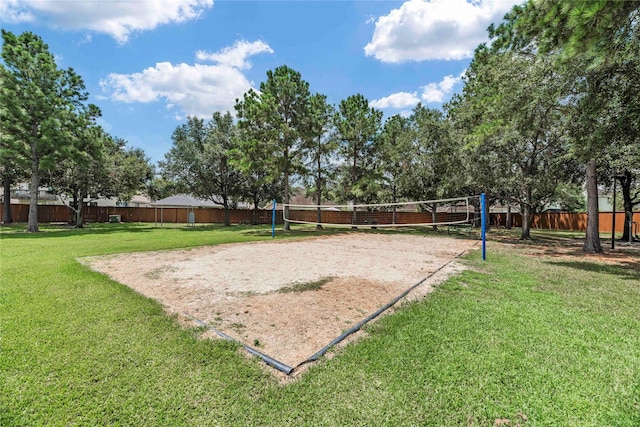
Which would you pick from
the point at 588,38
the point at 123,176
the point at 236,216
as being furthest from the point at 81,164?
the point at 588,38

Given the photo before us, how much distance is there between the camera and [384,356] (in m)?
2.54

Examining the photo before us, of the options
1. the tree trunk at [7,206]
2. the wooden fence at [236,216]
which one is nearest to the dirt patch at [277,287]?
the wooden fence at [236,216]

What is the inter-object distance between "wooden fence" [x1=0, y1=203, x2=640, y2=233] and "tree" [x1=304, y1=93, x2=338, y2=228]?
21.3 ft

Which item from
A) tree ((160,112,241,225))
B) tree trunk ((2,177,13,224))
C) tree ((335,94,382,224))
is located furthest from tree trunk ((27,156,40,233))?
tree ((335,94,382,224))

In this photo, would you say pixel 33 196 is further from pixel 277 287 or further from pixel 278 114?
pixel 277 287

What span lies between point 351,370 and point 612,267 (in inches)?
329

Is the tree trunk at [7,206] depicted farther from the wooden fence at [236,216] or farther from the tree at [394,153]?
the tree at [394,153]

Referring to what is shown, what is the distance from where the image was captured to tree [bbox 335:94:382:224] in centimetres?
1900

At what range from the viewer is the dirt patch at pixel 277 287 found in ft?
10.2

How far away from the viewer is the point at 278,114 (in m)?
16.3

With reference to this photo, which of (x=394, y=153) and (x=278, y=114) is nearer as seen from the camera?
(x=278, y=114)

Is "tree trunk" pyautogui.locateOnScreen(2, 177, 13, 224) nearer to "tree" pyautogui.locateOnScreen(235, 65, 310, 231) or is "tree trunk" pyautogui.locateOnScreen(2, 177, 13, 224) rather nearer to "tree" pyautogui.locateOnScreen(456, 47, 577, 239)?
"tree" pyautogui.locateOnScreen(235, 65, 310, 231)

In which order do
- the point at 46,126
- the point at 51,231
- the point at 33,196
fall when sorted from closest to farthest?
the point at 46,126 < the point at 33,196 < the point at 51,231

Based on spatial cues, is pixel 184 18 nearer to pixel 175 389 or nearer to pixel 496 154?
pixel 175 389
